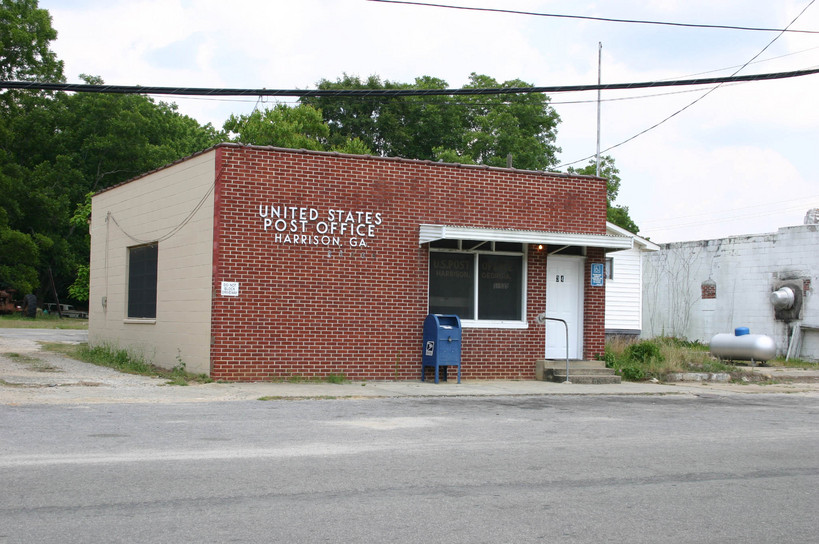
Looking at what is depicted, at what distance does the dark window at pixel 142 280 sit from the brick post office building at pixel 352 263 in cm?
6

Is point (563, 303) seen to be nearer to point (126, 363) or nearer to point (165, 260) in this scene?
point (165, 260)

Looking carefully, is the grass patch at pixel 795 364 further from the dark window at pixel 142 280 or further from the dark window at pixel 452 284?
the dark window at pixel 142 280

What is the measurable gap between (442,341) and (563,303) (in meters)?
3.51

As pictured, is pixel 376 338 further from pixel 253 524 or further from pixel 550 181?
pixel 253 524

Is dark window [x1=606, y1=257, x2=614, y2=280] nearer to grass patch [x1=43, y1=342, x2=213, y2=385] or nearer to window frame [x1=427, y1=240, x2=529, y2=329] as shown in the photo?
window frame [x1=427, y1=240, x2=529, y2=329]

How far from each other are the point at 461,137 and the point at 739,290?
89.9 ft

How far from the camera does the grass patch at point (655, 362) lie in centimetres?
1845

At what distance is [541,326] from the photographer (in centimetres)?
1761

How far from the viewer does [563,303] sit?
59.2ft

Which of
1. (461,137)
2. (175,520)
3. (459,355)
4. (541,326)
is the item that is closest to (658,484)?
(175,520)

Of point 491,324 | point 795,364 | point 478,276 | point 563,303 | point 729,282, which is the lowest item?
point 795,364

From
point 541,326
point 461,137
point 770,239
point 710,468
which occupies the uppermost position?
point 461,137

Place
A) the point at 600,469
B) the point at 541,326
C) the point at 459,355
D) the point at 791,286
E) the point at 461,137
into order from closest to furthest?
the point at 600,469
the point at 459,355
the point at 541,326
the point at 791,286
the point at 461,137

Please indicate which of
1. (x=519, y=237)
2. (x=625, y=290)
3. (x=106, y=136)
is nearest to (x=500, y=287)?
(x=519, y=237)
